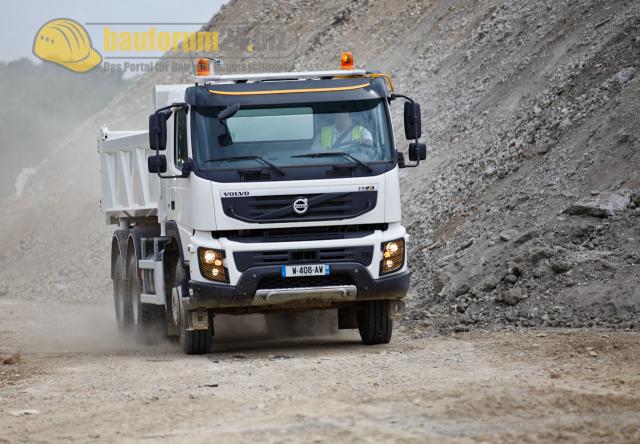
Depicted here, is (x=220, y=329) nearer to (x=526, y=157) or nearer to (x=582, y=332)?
(x=582, y=332)

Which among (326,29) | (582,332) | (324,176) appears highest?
(326,29)

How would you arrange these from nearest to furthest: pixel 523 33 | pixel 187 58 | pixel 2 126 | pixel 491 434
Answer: pixel 491 434
pixel 523 33
pixel 187 58
pixel 2 126

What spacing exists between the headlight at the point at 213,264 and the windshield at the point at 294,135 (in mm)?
896

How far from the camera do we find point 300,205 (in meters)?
12.2

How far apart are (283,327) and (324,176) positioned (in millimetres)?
3249

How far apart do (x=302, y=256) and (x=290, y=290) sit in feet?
1.26

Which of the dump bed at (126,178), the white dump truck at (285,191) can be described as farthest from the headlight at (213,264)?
the dump bed at (126,178)

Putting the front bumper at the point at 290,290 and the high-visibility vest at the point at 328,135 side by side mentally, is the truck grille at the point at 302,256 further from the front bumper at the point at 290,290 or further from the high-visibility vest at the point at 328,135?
the high-visibility vest at the point at 328,135

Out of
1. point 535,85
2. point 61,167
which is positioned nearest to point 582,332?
point 535,85

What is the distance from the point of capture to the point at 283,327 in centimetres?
1489

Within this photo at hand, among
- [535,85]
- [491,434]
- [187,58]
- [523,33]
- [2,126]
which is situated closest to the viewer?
[491,434]

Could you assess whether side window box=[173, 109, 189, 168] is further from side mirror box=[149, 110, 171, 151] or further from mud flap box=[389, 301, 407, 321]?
mud flap box=[389, 301, 407, 321]

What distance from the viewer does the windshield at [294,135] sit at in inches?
483

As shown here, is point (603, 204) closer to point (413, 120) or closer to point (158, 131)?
point (413, 120)
